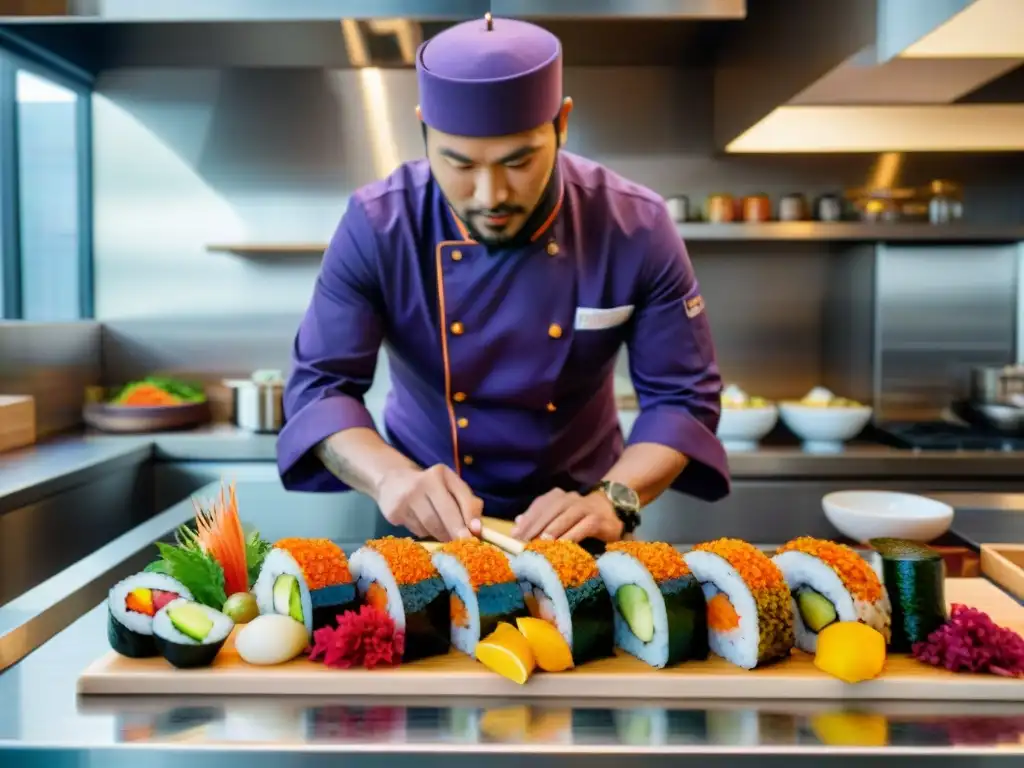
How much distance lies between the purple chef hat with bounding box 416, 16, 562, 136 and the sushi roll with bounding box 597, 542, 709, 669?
758 mm

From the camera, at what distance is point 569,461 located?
2.20 m

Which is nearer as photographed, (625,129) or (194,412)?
(194,412)

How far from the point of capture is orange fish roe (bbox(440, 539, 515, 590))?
1.20 meters

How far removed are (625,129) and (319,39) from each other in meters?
1.33

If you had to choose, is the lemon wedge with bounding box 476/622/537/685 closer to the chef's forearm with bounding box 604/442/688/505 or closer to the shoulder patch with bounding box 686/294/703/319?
the chef's forearm with bounding box 604/442/688/505

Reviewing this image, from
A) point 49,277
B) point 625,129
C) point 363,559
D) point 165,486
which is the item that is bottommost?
point 165,486

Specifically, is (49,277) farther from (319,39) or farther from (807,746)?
(807,746)

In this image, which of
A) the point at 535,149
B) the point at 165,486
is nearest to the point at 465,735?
the point at 535,149

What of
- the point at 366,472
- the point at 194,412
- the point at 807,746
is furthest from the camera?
the point at 194,412

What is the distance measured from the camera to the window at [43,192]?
3635 millimetres

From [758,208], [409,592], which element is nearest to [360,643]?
[409,592]

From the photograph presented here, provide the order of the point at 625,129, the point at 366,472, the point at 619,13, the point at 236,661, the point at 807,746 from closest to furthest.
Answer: the point at 807,746
the point at 236,661
the point at 366,472
the point at 619,13
the point at 625,129

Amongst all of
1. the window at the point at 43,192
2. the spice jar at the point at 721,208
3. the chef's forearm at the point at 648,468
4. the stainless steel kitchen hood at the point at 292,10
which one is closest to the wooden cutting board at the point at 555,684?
the chef's forearm at the point at 648,468

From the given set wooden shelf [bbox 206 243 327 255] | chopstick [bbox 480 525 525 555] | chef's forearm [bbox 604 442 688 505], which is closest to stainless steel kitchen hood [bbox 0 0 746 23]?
wooden shelf [bbox 206 243 327 255]
